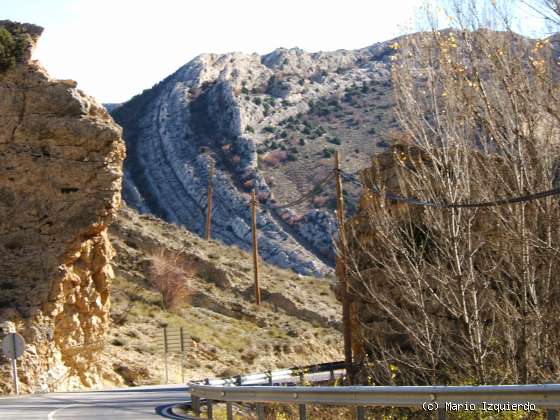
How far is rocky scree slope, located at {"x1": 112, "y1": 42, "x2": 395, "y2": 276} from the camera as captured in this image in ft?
293

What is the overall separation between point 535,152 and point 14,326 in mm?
17953

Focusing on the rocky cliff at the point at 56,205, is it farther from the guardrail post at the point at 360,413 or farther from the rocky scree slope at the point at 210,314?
the guardrail post at the point at 360,413

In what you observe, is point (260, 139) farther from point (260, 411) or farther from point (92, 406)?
point (260, 411)

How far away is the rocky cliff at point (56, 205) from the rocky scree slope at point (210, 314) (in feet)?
16.0

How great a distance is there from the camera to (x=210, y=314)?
52.0 metres

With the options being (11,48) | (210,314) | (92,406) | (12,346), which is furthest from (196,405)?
(210,314)

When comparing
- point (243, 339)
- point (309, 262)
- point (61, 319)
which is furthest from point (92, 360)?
point (309, 262)

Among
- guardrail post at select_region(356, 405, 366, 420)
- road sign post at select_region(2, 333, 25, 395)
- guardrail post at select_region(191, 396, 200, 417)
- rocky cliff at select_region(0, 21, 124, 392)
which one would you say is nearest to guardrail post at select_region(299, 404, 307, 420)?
guardrail post at select_region(356, 405, 366, 420)

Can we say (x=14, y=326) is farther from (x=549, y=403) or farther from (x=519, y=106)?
(x=549, y=403)

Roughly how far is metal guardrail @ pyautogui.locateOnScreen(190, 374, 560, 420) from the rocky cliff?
54.8 ft

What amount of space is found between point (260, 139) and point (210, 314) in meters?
61.5

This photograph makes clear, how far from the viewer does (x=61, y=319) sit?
31641mm

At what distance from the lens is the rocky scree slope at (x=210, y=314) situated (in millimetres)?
41781

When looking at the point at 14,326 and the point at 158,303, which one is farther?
the point at 158,303
